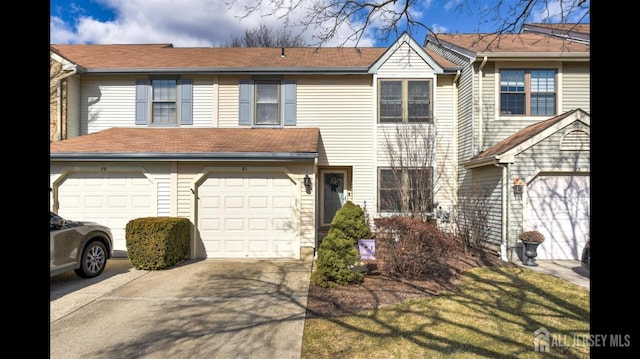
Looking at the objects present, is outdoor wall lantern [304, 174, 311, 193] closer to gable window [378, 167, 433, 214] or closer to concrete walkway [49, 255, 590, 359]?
concrete walkway [49, 255, 590, 359]

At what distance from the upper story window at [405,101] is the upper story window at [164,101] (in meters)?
6.48

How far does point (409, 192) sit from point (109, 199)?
8.52 m

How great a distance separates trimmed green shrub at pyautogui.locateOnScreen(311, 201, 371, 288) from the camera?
6.05 meters

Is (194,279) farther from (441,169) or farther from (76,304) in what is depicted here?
(441,169)

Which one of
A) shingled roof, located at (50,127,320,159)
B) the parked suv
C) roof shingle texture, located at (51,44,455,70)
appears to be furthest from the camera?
roof shingle texture, located at (51,44,455,70)

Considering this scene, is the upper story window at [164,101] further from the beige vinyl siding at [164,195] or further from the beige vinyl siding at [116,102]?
the beige vinyl siding at [164,195]

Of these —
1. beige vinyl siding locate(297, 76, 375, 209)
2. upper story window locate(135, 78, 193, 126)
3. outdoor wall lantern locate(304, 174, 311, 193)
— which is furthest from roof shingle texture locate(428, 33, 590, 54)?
upper story window locate(135, 78, 193, 126)

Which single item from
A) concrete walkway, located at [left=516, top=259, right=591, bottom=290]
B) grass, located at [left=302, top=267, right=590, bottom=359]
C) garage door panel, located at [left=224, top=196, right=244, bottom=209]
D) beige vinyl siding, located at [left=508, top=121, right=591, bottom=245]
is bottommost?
concrete walkway, located at [left=516, top=259, right=591, bottom=290]

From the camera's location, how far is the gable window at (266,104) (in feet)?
34.2

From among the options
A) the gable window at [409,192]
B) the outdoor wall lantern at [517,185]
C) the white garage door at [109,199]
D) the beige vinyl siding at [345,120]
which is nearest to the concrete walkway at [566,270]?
the outdoor wall lantern at [517,185]

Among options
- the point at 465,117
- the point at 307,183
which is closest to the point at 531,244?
the point at 465,117

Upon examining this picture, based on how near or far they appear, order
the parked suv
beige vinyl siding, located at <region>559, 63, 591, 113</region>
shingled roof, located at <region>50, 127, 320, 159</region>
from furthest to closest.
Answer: beige vinyl siding, located at <region>559, 63, 591, 113</region> → shingled roof, located at <region>50, 127, 320, 159</region> → the parked suv

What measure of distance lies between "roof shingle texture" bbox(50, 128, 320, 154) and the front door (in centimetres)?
176
